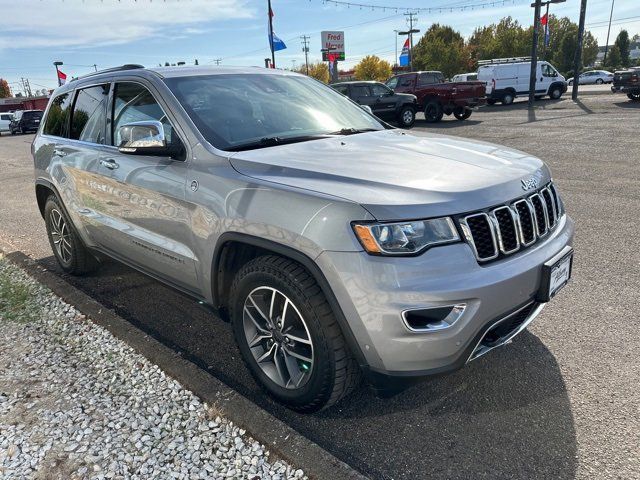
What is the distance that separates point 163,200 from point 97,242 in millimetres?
1351

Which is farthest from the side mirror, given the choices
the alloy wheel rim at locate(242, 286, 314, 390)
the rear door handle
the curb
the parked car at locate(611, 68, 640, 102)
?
the parked car at locate(611, 68, 640, 102)

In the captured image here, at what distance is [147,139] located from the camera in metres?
2.90

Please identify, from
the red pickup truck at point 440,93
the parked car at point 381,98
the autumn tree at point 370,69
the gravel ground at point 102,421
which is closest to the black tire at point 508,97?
the red pickup truck at point 440,93

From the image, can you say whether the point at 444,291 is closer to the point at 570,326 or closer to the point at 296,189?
the point at 296,189

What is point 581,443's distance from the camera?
237cm

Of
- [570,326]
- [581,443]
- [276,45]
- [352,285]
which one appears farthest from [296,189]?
[276,45]

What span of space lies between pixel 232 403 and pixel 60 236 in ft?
10.1

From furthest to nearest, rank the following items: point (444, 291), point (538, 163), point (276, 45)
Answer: point (276, 45) < point (538, 163) < point (444, 291)

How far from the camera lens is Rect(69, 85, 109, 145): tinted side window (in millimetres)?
3877

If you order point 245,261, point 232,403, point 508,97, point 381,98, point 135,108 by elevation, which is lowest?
point 508,97

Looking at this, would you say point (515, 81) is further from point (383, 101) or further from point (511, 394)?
point (511, 394)

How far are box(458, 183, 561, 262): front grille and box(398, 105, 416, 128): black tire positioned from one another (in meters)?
16.5

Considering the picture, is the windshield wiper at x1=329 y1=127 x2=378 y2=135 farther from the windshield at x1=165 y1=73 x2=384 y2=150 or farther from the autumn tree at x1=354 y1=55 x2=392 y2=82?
the autumn tree at x1=354 y1=55 x2=392 y2=82

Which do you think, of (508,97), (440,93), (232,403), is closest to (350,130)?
(232,403)
